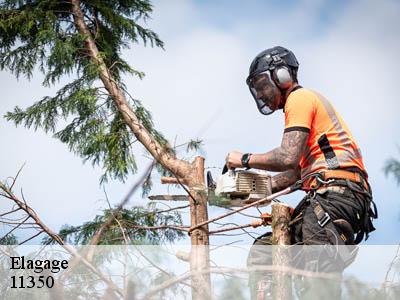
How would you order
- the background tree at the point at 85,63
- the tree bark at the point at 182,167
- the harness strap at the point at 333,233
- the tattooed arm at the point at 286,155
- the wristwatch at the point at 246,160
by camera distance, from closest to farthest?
the harness strap at the point at 333,233 → the tattooed arm at the point at 286,155 → the wristwatch at the point at 246,160 → the tree bark at the point at 182,167 → the background tree at the point at 85,63

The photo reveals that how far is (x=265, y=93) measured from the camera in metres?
4.93

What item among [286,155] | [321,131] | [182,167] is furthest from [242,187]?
[182,167]

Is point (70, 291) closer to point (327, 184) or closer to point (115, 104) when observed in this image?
point (327, 184)

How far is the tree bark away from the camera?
5.22 m

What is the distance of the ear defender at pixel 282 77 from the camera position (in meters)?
4.79

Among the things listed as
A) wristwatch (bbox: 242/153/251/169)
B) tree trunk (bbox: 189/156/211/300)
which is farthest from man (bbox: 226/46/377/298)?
tree trunk (bbox: 189/156/211/300)

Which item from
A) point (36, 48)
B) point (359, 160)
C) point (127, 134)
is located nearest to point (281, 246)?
point (359, 160)

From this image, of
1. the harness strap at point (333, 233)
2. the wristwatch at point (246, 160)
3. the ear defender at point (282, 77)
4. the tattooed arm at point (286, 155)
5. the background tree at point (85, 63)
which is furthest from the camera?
the background tree at point (85, 63)

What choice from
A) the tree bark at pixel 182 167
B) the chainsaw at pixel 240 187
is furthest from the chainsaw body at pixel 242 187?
the tree bark at pixel 182 167

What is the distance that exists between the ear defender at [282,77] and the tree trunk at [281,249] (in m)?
0.86

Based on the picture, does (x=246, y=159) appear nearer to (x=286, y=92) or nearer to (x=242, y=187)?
(x=242, y=187)

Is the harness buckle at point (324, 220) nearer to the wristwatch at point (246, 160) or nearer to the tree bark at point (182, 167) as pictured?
the wristwatch at point (246, 160)

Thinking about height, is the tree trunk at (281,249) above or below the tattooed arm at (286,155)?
below

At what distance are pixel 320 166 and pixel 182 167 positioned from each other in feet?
5.74
